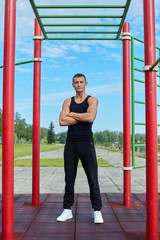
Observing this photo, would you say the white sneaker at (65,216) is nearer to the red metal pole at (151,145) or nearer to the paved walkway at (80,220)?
the paved walkway at (80,220)

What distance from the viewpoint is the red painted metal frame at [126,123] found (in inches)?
137

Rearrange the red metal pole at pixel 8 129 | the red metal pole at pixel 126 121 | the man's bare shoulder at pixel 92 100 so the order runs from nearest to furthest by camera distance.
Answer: the red metal pole at pixel 8 129, the man's bare shoulder at pixel 92 100, the red metal pole at pixel 126 121

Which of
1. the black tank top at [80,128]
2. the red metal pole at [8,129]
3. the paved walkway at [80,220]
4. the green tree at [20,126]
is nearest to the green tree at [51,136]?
the green tree at [20,126]

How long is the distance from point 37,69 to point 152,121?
1.96 meters

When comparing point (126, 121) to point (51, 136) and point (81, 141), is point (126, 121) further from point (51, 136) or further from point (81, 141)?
point (51, 136)

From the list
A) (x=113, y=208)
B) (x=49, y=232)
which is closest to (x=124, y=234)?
(x=49, y=232)

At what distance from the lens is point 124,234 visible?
2.46 metres

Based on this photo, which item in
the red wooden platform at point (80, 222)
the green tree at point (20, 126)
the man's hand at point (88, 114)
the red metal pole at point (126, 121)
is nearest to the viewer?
the red wooden platform at point (80, 222)

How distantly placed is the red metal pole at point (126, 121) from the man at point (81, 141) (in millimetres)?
740

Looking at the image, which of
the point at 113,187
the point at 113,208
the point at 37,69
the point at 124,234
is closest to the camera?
the point at 124,234

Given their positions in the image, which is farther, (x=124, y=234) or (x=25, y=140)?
(x=25, y=140)

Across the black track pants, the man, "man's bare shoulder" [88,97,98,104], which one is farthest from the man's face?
the black track pants

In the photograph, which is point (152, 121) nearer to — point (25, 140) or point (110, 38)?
point (110, 38)

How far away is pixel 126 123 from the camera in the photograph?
11.5ft
